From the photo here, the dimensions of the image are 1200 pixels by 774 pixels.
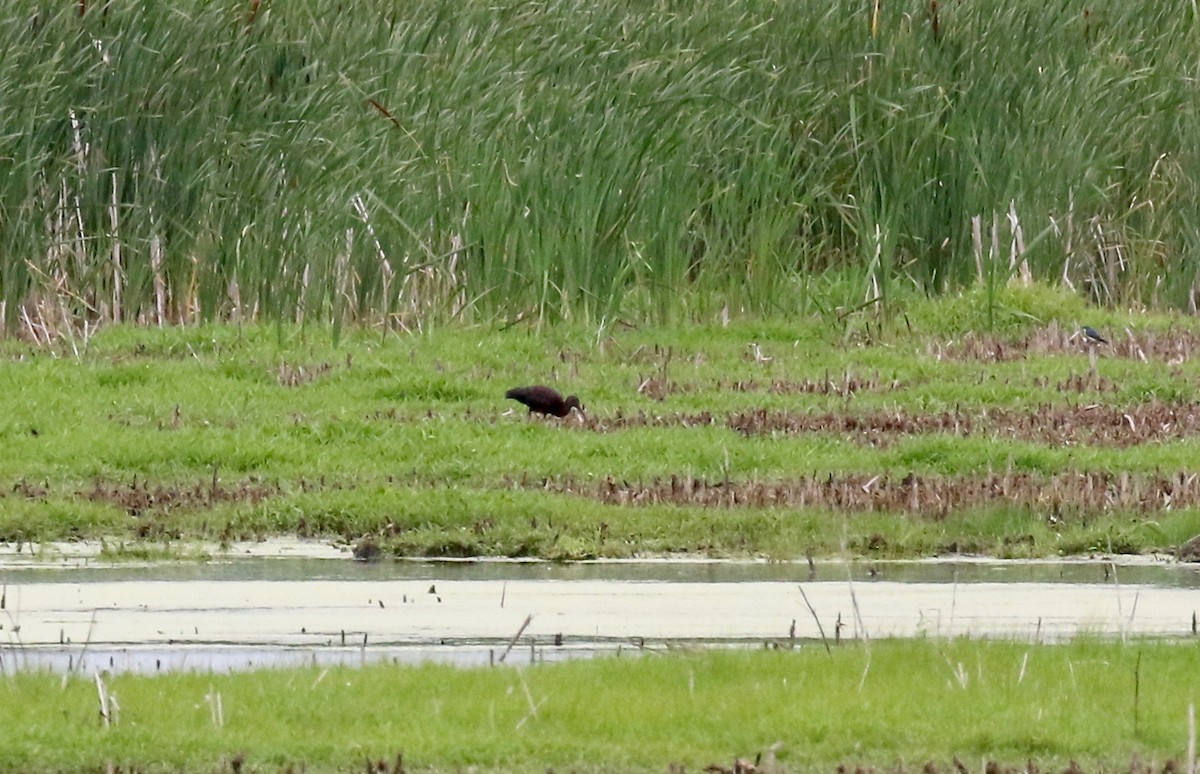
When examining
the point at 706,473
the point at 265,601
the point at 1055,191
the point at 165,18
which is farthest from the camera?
the point at 1055,191

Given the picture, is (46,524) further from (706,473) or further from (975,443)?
(975,443)

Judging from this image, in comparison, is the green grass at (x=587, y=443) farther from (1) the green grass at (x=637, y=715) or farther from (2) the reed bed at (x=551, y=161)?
(1) the green grass at (x=637, y=715)

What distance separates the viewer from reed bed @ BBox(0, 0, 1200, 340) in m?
15.0

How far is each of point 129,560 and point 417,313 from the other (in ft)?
20.7

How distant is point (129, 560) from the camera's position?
30.1 ft

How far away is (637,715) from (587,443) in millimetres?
5829

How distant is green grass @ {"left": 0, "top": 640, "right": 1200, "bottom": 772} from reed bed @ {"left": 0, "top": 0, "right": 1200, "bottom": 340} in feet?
27.6

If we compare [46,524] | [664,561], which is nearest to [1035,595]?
[664,561]

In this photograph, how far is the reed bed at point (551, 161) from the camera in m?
15.0

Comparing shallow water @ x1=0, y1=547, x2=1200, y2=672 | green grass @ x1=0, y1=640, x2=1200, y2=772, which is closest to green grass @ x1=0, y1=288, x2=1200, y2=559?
shallow water @ x1=0, y1=547, x2=1200, y2=672

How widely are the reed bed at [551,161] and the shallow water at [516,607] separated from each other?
5.78m

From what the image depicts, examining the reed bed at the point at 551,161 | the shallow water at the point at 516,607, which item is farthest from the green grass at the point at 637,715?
the reed bed at the point at 551,161

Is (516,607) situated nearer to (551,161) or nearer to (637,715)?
(637,715)

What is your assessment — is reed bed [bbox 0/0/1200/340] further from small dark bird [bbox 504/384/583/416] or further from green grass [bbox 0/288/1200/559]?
small dark bird [bbox 504/384/583/416]
